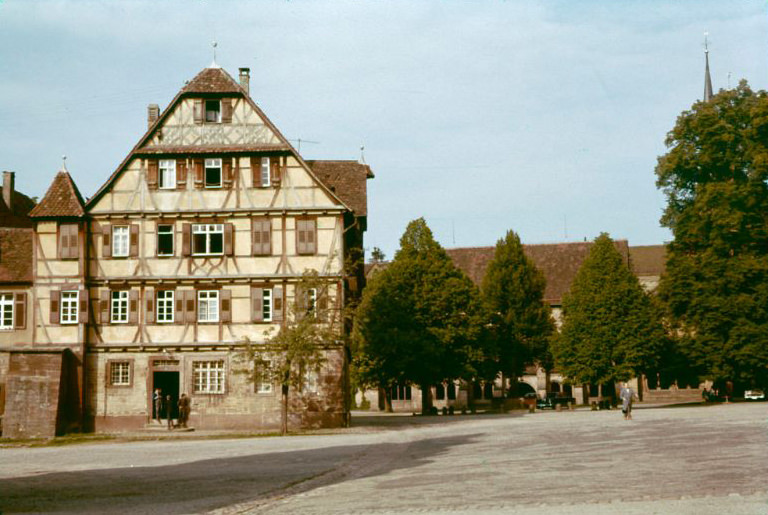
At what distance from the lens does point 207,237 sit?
4559 cm

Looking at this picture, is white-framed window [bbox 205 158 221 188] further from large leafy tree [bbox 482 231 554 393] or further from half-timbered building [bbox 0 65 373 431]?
large leafy tree [bbox 482 231 554 393]

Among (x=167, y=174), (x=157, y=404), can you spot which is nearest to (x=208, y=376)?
(x=157, y=404)

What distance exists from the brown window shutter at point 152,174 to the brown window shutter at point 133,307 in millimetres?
4840

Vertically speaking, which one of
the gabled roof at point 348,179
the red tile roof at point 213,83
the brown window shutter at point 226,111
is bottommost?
the gabled roof at point 348,179

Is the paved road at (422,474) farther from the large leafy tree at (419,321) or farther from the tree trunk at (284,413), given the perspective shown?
the large leafy tree at (419,321)

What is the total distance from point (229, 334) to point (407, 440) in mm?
13532

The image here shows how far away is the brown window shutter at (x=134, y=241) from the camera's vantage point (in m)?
45.7

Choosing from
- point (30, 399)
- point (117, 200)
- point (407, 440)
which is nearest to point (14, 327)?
point (30, 399)

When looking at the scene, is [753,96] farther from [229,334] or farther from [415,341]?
[229,334]

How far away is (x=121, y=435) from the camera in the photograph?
137 feet

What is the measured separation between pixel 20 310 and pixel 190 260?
8.10 metres

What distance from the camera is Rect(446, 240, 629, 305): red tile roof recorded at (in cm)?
8644

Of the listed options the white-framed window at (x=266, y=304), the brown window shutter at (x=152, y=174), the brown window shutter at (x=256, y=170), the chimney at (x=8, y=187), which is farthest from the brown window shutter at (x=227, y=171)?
the chimney at (x=8, y=187)

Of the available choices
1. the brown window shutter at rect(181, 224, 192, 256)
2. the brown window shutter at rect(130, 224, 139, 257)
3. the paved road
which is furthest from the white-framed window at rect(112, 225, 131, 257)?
the paved road
